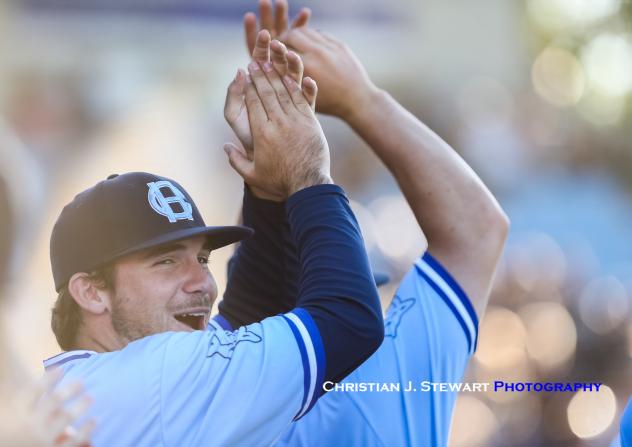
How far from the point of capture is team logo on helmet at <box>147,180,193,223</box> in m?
1.73

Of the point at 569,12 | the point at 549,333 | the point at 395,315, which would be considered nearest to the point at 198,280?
the point at 395,315

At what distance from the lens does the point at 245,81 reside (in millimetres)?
1742

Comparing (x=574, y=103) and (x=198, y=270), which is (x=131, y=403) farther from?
(x=574, y=103)

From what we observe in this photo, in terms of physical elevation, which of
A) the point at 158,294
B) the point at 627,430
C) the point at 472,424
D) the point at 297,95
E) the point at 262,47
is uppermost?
the point at 262,47

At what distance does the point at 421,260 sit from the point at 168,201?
24.8 inches

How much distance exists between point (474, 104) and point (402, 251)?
3.76 meters

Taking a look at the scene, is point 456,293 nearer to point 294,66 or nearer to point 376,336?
point 376,336

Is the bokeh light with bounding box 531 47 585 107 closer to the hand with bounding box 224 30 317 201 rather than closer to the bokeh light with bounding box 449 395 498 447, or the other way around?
the bokeh light with bounding box 449 395 498 447

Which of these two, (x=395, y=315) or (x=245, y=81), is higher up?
(x=245, y=81)

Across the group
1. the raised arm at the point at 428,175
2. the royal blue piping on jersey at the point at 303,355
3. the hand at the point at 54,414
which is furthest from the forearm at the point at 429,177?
the hand at the point at 54,414

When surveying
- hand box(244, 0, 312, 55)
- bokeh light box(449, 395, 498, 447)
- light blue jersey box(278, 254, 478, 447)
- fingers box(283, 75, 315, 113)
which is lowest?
bokeh light box(449, 395, 498, 447)

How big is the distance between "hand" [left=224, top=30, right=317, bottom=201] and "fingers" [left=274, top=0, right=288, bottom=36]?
0.91ft

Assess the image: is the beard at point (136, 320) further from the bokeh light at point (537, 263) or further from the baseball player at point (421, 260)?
the bokeh light at point (537, 263)

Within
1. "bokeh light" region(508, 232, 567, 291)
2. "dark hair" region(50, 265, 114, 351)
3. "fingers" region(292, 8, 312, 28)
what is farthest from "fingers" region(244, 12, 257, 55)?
"bokeh light" region(508, 232, 567, 291)
